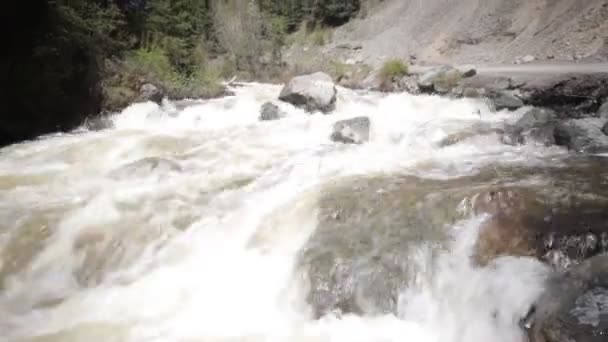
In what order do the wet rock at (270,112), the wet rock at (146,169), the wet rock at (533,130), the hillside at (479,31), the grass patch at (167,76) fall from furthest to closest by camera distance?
the hillside at (479,31) → the grass patch at (167,76) → the wet rock at (270,112) → the wet rock at (533,130) → the wet rock at (146,169)

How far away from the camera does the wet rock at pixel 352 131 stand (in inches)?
373

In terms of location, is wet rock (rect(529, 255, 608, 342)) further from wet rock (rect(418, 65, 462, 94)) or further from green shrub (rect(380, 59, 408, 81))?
green shrub (rect(380, 59, 408, 81))

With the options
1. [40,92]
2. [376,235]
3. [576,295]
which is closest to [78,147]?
[40,92]

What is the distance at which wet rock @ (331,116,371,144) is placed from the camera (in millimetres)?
9484

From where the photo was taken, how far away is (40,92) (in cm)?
1094

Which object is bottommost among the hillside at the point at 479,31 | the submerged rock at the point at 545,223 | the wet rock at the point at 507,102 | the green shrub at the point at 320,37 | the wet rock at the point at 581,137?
the green shrub at the point at 320,37

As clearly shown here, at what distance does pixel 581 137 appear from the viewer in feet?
24.9

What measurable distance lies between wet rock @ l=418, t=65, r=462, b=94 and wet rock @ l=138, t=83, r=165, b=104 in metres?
7.67

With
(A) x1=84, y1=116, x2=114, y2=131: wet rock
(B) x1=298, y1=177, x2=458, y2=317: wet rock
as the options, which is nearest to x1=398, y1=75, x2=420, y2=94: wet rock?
(A) x1=84, y1=116, x2=114, y2=131: wet rock

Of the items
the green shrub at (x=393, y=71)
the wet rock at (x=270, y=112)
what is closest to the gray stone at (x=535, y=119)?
the wet rock at (x=270, y=112)

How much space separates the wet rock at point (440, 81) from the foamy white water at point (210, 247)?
14.6ft

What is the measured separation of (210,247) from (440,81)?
10.6m

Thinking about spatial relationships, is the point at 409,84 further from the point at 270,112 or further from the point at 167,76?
the point at 167,76

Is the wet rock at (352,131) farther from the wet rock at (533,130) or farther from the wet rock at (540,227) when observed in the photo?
the wet rock at (540,227)
